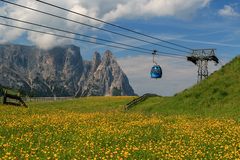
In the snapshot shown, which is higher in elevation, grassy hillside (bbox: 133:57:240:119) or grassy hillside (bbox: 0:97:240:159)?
grassy hillside (bbox: 133:57:240:119)

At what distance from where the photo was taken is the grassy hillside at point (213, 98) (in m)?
44.9

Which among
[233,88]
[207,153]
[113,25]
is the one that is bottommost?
[207,153]

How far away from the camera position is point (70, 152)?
49.5ft

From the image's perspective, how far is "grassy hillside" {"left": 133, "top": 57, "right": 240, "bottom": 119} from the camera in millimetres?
44906

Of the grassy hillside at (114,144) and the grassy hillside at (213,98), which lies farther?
the grassy hillside at (213,98)

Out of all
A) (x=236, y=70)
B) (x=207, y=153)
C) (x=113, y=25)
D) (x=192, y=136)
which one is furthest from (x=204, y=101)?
(x=207, y=153)

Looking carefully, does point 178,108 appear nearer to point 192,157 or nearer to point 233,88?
point 233,88

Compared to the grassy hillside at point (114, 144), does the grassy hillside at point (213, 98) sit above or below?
above

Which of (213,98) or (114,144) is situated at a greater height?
(213,98)

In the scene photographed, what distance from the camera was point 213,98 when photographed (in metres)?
48.7

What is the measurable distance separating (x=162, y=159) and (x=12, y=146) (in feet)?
21.4

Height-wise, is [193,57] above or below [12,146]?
above

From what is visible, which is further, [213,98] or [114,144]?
[213,98]

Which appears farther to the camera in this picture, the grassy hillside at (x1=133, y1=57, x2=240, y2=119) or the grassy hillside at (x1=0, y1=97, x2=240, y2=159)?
the grassy hillside at (x1=133, y1=57, x2=240, y2=119)
